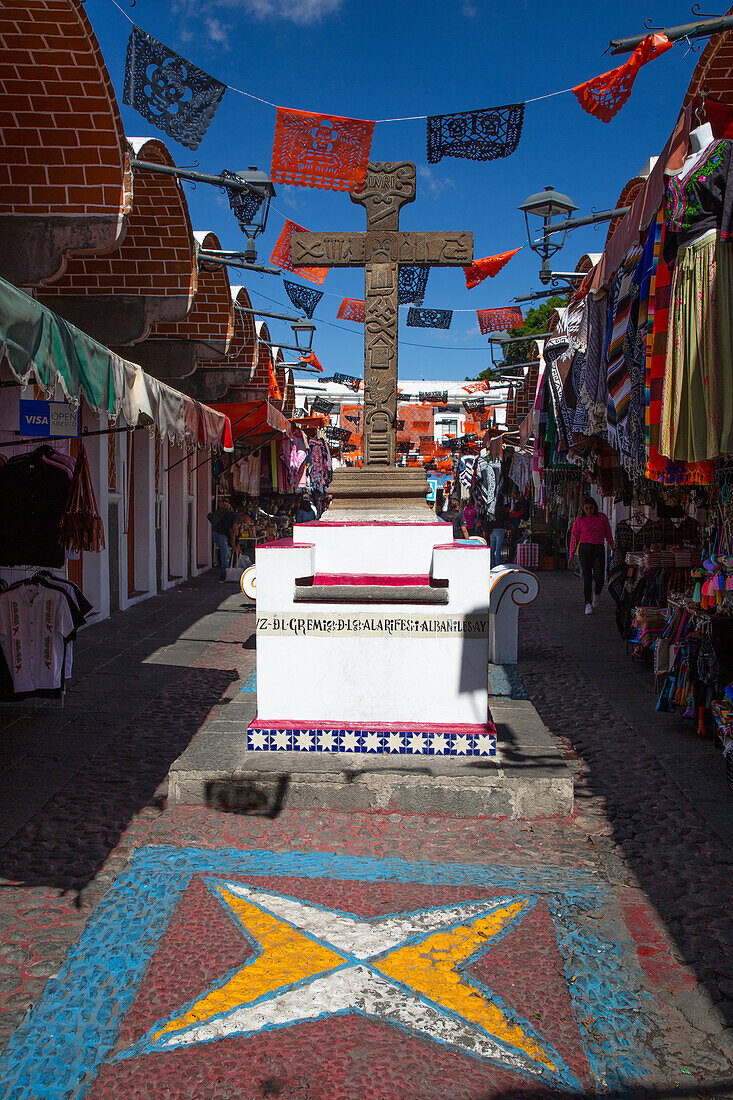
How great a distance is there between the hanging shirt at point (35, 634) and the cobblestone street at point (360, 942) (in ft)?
2.65

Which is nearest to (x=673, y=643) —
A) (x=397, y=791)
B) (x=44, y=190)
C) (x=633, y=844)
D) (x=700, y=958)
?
(x=633, y=844)

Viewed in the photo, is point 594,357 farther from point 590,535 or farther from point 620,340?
point 590,535

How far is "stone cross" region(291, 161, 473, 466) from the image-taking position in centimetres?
769

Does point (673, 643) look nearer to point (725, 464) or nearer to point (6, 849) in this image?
point (725, 464)

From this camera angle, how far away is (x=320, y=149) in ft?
26.4

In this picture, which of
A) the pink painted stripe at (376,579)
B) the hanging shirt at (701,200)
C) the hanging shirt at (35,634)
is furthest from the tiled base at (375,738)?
the hanging shirt at (701,200)

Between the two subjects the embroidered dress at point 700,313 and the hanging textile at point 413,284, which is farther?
the hanging textile at point 413,284

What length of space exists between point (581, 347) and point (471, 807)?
15.2 feet

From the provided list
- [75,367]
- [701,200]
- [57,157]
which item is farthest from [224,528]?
[701,200]

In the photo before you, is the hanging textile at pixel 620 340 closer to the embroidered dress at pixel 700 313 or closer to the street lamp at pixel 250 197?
the embroidered dress at pixel 700 313

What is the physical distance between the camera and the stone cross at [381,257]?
25.2ft

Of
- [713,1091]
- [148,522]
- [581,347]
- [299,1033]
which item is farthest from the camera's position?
[148,522]

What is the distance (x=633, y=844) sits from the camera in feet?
13.6

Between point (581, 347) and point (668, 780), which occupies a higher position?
point (581, 347)
